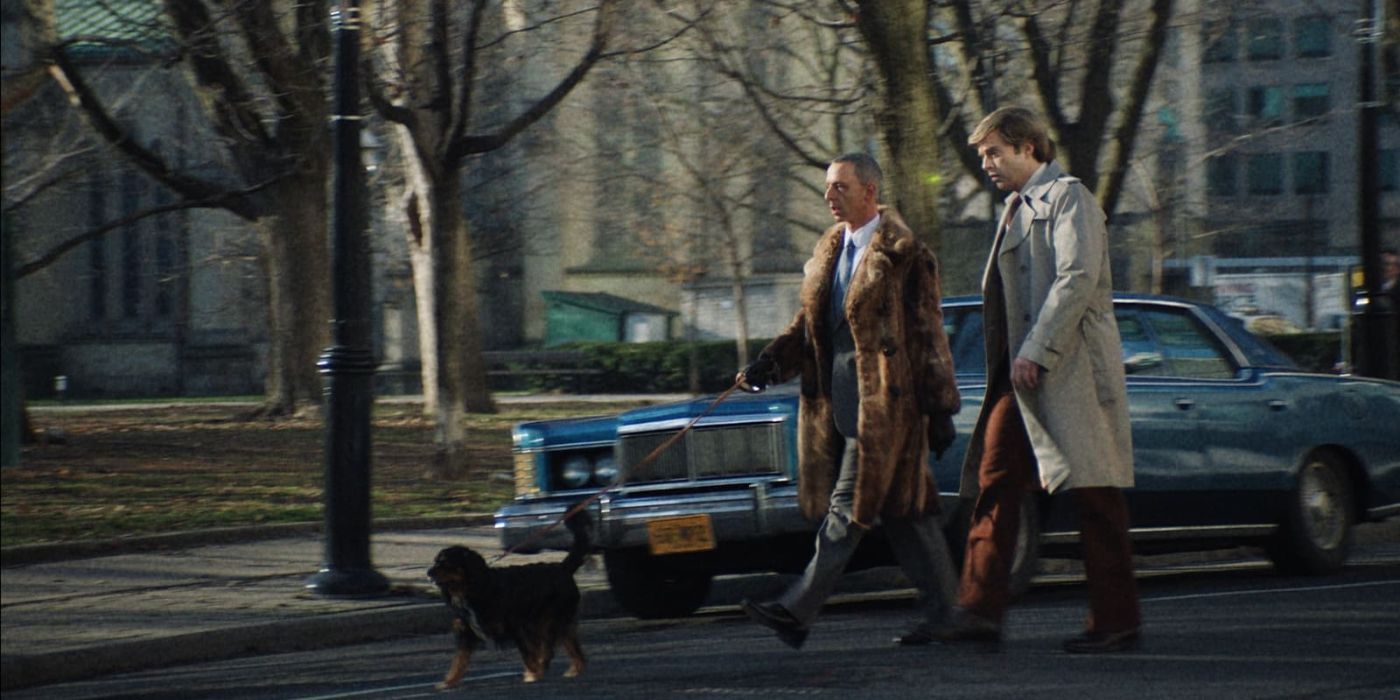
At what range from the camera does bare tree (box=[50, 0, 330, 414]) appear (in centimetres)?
1828

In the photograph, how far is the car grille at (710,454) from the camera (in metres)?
8.73

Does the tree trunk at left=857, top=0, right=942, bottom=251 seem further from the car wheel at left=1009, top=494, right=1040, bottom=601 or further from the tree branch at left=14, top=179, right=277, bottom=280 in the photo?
the tree branch at left=14, top=179, right=277, bottom=280

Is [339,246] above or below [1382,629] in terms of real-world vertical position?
above

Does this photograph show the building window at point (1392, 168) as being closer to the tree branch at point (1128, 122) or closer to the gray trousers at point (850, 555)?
the tree branch at point (1128, 122)

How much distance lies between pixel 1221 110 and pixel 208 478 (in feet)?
132

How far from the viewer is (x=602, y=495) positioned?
8664mm

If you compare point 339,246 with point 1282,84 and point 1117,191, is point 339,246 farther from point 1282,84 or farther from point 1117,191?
point 1282,84

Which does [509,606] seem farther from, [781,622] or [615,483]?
[615,483]

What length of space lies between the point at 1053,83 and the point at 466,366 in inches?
467

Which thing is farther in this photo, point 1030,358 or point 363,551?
point 363,551

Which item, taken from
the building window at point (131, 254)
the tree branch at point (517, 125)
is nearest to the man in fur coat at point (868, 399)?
the tree branch at point (517, 125)

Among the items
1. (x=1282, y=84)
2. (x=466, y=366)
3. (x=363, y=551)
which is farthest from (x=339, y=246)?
(x=1282, y=84)

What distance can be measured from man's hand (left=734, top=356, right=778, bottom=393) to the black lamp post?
3195 millimetres

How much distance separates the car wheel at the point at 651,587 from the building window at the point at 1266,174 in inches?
2505
